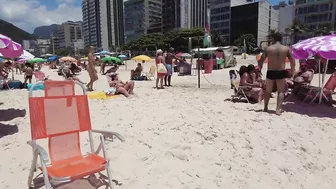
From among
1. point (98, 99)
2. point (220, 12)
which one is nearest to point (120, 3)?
point (220, 12)

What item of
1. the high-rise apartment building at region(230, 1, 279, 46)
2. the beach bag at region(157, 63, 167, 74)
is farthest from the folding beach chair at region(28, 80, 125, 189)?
the high-rise apartment building at region(230, 1, 279, 46)

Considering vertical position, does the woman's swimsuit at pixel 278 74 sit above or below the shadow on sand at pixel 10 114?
above

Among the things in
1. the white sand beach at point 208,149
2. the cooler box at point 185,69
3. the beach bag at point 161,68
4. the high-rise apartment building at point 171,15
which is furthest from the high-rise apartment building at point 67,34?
the white sand beach at point 208,149

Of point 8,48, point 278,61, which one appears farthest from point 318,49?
point 8,48

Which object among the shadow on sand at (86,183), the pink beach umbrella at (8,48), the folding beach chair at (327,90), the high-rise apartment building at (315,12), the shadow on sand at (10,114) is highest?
the high-rise apartment building at (315,12)

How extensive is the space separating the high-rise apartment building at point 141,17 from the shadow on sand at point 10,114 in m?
98.8

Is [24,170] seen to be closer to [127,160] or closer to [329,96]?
[127,160]

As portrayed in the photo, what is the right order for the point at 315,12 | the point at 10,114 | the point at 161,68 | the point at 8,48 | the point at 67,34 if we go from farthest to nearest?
the point at 67,34 → the point at 315,12 → the point at 161,68 → the point at 10,114 → the point at 8,48

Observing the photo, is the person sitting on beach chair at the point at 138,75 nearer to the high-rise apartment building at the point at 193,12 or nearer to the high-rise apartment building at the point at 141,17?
the high-rise apartment building at the point at 193,12

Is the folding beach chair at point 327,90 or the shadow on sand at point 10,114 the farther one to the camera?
the folding beach chair at point 327,90

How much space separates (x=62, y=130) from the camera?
8.10 feet

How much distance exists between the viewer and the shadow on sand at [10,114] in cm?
473

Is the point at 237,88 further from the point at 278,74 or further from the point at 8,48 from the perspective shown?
the point at 8,48

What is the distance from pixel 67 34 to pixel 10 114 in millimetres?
156119
